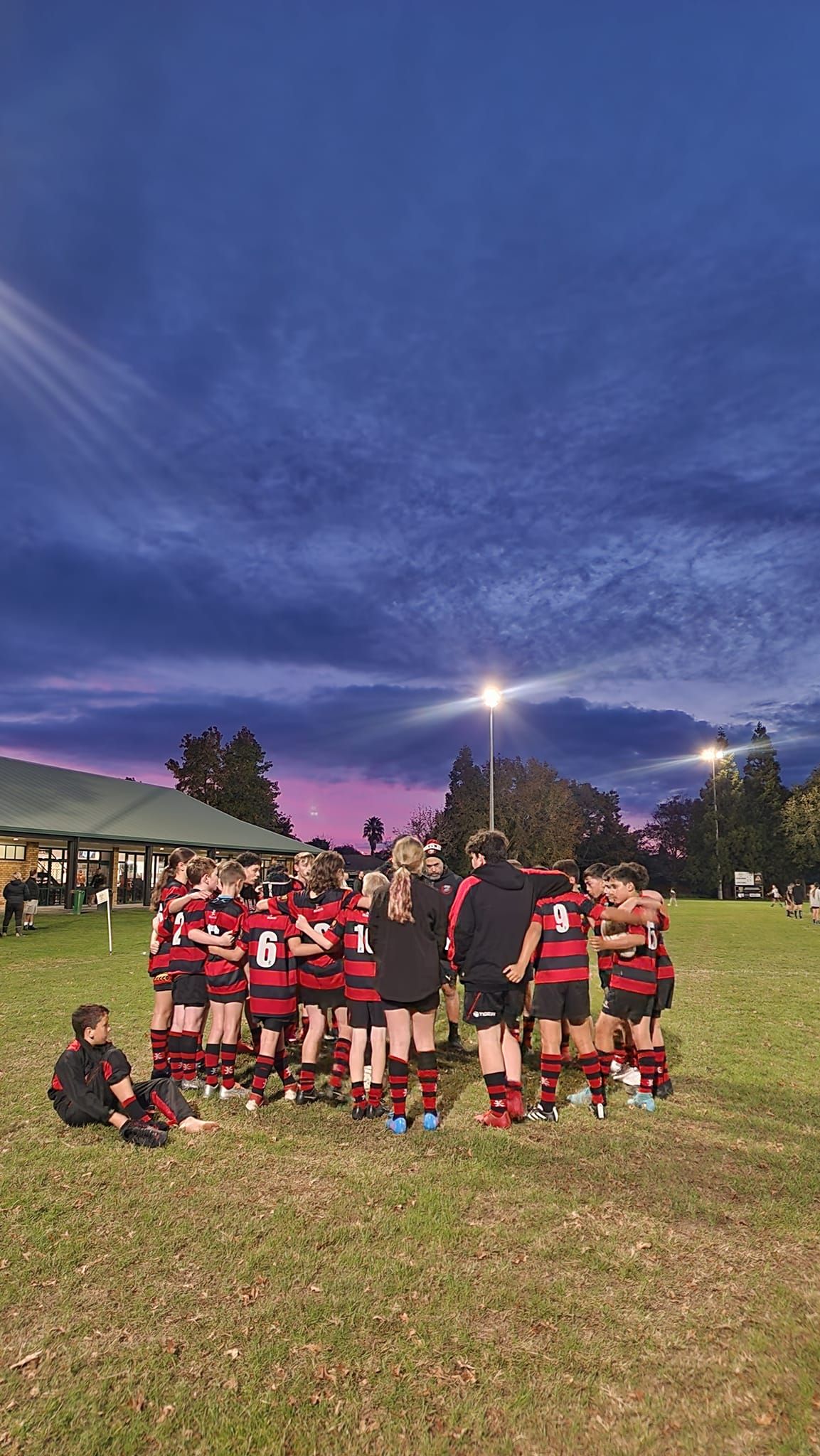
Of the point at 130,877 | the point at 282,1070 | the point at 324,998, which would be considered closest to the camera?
the point at 324,998

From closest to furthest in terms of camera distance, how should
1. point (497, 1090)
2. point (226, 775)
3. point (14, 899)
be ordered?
point (497, 1090) → point (14, 899) → point (226, 775)

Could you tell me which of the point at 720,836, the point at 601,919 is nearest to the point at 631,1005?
the point at 601,919

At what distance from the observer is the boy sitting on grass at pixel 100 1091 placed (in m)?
5.77

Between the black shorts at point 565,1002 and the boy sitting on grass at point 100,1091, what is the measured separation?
8.91 feet

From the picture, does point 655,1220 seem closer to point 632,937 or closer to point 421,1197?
point 421,1197

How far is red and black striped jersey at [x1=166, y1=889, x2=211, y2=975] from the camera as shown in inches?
274

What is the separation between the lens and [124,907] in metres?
34.7

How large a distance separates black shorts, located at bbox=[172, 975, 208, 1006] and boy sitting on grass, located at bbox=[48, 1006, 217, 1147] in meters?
1.01

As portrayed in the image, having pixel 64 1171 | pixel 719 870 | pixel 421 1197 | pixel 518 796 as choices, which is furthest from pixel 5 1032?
pixel 719 870

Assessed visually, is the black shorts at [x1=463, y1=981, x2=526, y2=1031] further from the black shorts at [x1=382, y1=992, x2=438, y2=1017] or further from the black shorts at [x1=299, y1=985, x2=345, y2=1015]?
the black shorts at [x1=299, y1=985, x2=345, y2=1015]

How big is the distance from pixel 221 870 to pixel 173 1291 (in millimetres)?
3405

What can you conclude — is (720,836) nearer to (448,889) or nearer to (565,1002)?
(448,889)

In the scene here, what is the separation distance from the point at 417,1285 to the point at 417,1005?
2.27 m

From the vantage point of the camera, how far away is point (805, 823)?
68.4 meters
